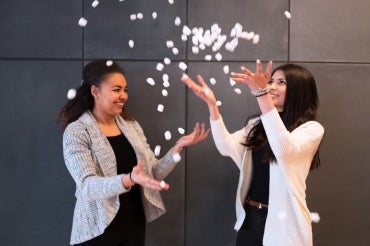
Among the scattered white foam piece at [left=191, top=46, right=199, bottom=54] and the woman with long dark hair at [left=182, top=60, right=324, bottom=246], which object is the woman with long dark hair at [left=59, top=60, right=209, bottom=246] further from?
the scattered white foam piece at [left=191, top=46, right=199, bottom=54]

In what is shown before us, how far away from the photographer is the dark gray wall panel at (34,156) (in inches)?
92.7

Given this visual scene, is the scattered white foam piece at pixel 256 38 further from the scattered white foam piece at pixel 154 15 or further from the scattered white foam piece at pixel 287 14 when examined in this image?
the scattered white foam piece at pixel 154 15

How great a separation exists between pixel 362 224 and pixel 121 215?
1634 mm

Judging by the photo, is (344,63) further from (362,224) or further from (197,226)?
(197,226)

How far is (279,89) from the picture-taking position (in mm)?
1915

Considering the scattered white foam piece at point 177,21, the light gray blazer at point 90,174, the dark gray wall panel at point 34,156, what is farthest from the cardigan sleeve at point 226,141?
the dark gray wall panel at point 34,156

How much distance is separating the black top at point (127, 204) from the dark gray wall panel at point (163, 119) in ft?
1.44

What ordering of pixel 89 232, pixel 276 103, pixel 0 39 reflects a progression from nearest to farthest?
pixel 89 232
pixel 276 103
pixel 0 39

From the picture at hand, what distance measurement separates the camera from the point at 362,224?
259 centimetres

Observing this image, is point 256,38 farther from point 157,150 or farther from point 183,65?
point 157,150

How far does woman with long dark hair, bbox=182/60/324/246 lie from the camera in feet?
5.50

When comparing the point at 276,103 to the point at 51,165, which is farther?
the point at 51,165

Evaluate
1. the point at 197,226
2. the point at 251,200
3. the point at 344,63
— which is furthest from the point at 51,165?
the point at 344,63

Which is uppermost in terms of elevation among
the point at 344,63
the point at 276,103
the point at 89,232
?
the point at 344,63
